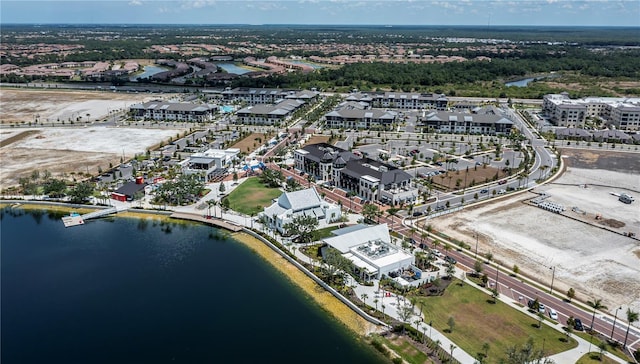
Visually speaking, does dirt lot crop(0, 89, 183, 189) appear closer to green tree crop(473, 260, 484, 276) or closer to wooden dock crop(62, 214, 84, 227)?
wooden dock crop(62, 214, 84, 227)

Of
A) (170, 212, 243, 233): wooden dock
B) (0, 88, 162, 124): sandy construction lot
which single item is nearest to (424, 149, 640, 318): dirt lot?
(170, 212, 243, 233): wooden dock

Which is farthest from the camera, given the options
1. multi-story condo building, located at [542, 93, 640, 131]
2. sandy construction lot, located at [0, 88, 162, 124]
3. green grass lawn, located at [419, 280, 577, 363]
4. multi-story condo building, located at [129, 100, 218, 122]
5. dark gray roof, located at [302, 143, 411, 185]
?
sandy construction lot, located at [0, 88, 162, 124]

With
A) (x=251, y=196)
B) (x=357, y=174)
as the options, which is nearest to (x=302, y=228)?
(x=251, y=196)

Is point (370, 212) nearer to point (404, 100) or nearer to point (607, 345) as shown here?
point (607, 345)

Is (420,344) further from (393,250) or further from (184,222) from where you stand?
(184,222)

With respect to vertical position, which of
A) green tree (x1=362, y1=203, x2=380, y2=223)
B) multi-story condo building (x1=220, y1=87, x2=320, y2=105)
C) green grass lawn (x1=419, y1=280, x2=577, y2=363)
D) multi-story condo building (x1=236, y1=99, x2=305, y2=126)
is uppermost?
multi-story condo building (x1=220, y1=87, x2=320, y2=105)

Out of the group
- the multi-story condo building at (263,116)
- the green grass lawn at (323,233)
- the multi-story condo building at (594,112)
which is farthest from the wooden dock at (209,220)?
the multi-story condo building at (594,112)
